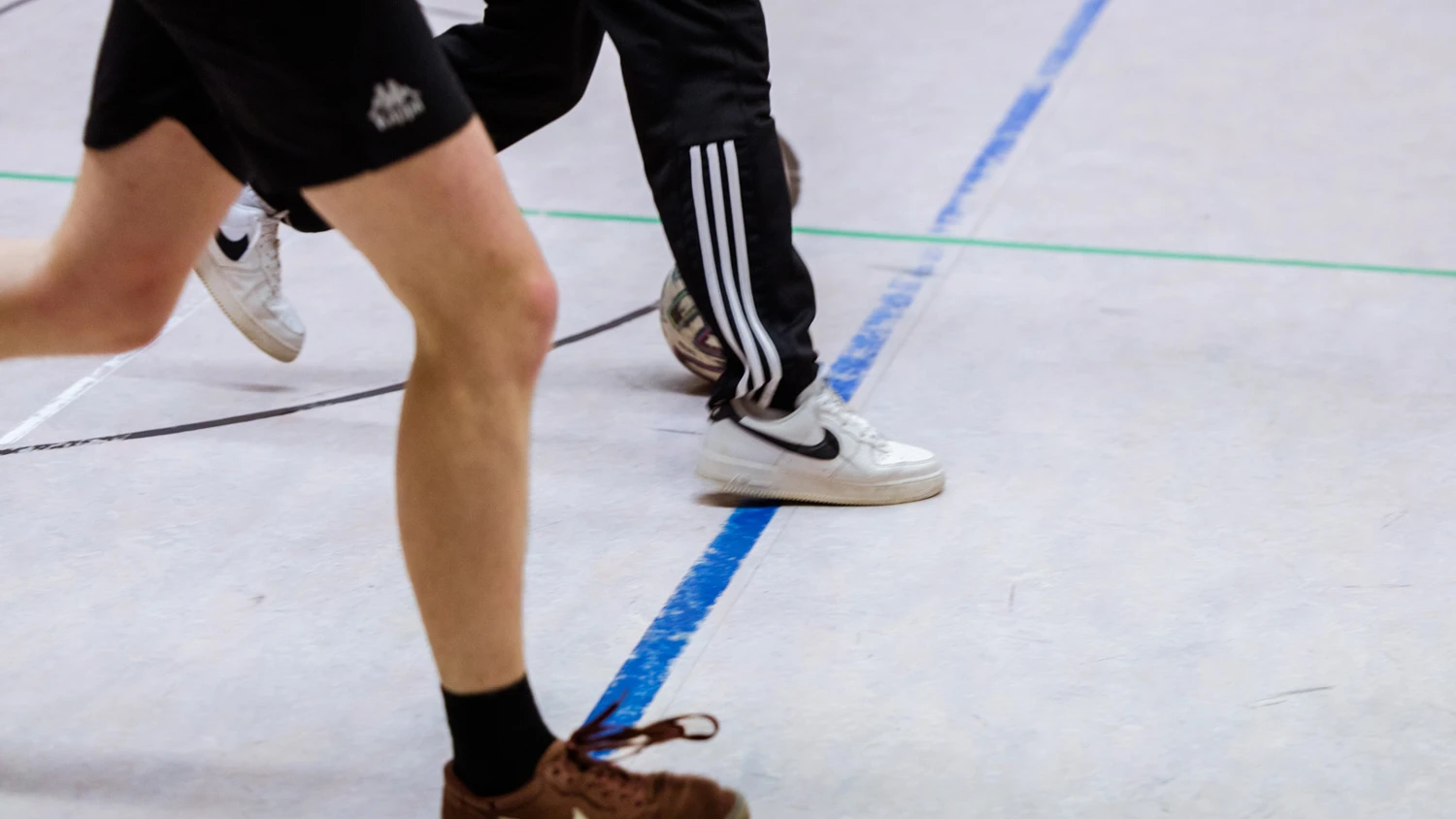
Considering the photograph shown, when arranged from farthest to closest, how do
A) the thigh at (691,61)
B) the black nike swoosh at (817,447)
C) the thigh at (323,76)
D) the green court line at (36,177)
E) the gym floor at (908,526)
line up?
1. the green court line at (36,177)
2. the black nike swoosh at (817,447)
3. the thigh at (691,61)
4. the gym floor at (908,526)
5. the thigh at (323,76)

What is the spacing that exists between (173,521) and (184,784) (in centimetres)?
60

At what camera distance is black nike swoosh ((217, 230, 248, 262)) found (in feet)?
7.59

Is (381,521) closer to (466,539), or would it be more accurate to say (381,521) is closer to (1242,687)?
(466,539)

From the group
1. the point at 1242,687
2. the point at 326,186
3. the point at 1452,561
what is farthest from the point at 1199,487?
the point at 326,186

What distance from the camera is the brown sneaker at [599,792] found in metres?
1.30

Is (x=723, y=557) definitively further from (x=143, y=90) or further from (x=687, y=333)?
(x=143, y=90)

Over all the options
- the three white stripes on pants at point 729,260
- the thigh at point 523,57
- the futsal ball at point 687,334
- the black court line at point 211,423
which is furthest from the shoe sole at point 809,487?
the thigh at point 523,57

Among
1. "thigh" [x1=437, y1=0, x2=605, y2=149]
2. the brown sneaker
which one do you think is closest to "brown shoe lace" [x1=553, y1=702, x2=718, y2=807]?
the brown sneaker

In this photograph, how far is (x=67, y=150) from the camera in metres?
3.47

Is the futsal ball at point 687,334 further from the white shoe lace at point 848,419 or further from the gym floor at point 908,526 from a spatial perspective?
the white shoe lace at point 848,419

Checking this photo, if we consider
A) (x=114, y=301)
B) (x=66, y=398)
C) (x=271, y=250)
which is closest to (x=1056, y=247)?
(x=271, y=250)

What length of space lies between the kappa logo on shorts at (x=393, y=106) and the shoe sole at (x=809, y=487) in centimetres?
101

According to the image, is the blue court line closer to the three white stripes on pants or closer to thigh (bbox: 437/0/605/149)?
the three white stripes on pants

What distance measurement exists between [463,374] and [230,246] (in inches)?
50.2
